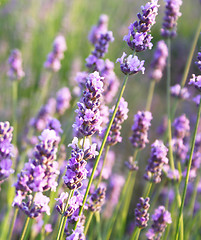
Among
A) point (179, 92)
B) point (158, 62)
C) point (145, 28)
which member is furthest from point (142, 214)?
point (158, 62)

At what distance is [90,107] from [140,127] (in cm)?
68

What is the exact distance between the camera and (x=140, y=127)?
1.77 meters

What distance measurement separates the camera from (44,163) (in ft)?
3.42

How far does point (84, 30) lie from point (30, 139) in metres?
3.62

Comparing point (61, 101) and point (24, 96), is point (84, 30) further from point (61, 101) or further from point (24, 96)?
point (61, 101)

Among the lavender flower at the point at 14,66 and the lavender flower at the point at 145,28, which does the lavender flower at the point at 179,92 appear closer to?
the lavender flower at the point at 145,28

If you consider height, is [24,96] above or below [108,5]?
below

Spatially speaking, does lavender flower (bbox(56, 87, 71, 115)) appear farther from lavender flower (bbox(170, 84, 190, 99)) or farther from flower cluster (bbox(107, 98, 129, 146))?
flower cluster (bbox(107, 98, 129, 146))

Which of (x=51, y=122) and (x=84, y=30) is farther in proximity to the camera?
(x=84, y=30)

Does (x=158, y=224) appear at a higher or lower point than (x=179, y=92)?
lower

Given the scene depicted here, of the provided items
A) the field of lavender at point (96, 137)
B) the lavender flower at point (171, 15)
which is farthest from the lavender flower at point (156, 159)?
the lavender flower at point (171, 15)

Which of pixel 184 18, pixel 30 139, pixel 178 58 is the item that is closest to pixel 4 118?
pixel 30 139

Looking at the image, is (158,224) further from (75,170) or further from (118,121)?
(75,170)

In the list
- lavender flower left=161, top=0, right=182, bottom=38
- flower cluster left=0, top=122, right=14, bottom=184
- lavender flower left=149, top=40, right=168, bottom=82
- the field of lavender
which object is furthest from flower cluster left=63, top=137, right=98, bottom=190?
lavender flower left=149, top=40, right=168, bottom=82
